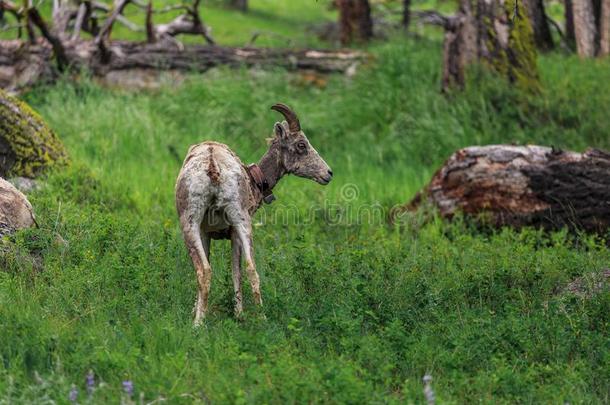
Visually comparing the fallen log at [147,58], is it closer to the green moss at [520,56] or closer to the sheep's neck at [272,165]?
the green moss at [520,56]

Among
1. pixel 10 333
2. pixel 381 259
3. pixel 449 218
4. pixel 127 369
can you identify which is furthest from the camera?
pixel 449 218

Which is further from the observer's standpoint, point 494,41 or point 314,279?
point 494,41

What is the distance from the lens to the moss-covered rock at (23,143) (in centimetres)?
1095

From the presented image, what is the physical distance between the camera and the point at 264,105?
15.7m

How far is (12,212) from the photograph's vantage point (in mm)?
8352

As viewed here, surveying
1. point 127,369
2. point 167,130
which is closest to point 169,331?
point 127,369

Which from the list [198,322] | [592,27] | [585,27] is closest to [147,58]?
[585,27]

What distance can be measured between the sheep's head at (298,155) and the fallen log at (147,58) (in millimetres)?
8428

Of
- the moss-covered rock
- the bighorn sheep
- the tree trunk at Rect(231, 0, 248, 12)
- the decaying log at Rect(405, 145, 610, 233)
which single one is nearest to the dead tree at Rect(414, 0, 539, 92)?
the decaying log at Rect(405, 145, 610, 233)

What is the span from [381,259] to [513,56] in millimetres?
7246

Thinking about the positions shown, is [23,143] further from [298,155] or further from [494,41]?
[494,41]

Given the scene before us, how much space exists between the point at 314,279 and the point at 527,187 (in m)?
3.67

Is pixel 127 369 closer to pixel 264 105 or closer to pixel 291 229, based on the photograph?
pixel 291 229

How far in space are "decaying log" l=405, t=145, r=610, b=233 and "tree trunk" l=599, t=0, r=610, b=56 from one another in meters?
8.09
